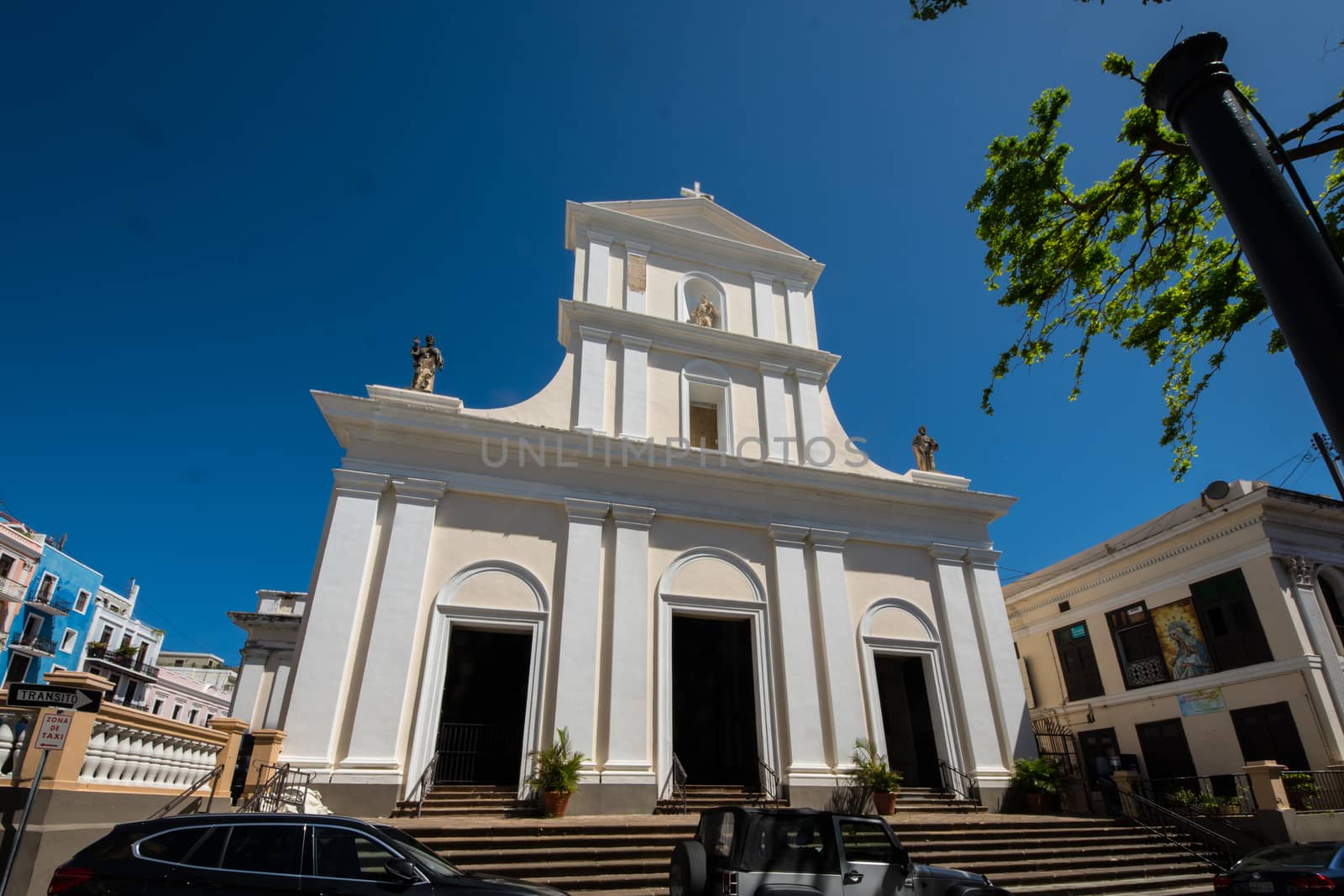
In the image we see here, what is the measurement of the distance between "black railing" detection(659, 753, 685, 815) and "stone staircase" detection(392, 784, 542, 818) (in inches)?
97.8

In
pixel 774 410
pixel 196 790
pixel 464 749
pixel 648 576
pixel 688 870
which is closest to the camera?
pixel 688 870

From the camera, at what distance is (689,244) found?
20000 millimetres

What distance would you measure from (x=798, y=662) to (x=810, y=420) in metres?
6.40

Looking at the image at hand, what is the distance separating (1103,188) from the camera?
908 centimetres

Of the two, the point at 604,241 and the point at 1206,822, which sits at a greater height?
the point at 604,241

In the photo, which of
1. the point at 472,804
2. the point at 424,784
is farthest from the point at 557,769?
the point at 424,784

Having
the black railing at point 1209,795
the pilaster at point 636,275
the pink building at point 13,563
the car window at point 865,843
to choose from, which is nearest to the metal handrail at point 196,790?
the car window at point 865,843

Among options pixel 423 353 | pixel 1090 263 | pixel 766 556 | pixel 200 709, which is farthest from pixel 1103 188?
pixel 200 709

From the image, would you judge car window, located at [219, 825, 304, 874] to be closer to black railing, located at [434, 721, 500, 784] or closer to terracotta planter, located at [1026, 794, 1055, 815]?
black railing, located at [434, 721, 500, 784]

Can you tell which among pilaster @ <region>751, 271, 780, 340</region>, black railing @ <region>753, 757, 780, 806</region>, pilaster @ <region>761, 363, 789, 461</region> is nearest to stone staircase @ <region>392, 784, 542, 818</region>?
black railing @ <region>753, 757, 780, 806</region>

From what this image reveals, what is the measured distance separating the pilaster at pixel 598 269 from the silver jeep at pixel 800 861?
13.3 metres

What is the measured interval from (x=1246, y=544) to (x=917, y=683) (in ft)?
36.2

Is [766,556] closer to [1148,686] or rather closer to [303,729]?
[303,729]

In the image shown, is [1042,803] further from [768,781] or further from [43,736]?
[43,736]
